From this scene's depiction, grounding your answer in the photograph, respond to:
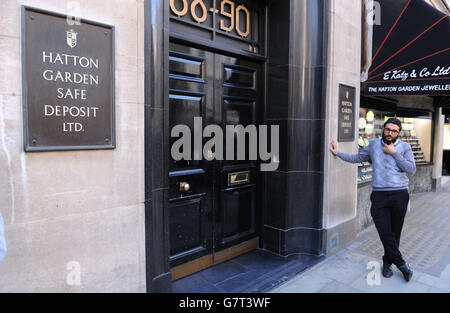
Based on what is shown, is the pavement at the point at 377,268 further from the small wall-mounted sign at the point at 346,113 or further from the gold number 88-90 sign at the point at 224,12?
the gold number 88-90 sign at the point at 224,12

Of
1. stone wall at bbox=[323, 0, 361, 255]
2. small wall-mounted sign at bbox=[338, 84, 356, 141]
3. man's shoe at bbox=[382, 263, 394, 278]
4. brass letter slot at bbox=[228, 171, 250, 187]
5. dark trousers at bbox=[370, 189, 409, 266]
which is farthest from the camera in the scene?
small wall-mounted sign at bbox=[338, 84, 356, 141]

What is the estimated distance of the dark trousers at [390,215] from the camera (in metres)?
3.87

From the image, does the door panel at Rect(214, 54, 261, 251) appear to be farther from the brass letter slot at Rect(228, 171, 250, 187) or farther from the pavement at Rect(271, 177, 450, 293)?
the pavement at Rect(271, 177, 450, 293)

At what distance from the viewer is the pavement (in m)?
3.76

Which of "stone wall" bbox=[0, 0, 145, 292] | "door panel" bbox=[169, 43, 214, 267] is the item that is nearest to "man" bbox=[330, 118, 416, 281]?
"door panel" bbox=[169, 43, 214, 267]

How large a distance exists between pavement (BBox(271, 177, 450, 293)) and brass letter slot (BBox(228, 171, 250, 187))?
143 centimetres

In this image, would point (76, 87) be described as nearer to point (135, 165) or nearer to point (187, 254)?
point (135, 165)

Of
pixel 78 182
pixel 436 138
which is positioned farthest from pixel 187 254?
pixel 436 138

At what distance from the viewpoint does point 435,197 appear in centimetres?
912

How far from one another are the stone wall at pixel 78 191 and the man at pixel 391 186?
111 inches

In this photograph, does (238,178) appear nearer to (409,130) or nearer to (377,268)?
(377,268)

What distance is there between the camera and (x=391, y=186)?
3.86 meters

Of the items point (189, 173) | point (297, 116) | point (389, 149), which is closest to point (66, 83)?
point (189, 173)

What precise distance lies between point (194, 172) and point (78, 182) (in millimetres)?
1547
